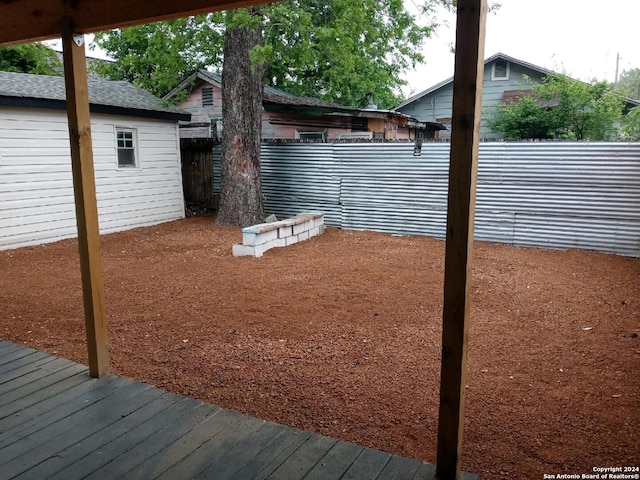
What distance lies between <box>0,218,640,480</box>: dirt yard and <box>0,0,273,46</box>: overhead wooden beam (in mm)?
2353

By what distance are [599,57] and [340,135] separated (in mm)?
32083

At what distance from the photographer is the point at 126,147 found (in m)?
10.3

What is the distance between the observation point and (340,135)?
1523cm

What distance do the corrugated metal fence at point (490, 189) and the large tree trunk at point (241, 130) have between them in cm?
88

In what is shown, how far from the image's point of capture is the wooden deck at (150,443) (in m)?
2.14

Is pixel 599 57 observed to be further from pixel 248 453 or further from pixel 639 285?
pixel 248 453

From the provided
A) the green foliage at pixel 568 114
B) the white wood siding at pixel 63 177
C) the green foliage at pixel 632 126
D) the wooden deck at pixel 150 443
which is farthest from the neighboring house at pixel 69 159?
the green foliage at pixel 632 126

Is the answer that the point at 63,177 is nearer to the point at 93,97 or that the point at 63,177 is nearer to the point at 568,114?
the point at 93,97

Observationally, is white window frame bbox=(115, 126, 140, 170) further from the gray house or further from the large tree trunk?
the gray house

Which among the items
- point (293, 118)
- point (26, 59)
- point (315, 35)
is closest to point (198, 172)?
point (293, 118)

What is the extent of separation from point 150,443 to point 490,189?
744cm

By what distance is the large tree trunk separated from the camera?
965 cm

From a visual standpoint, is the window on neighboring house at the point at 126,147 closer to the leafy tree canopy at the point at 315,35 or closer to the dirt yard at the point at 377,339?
the leafy tree canopy at the point at 315,35

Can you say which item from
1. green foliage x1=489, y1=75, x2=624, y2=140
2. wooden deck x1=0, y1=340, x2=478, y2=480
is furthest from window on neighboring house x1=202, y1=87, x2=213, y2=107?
wooden deck x1=0, y1=340, x2=478, y2=480
